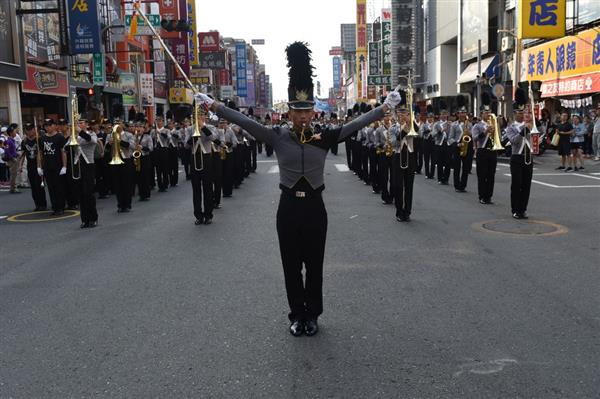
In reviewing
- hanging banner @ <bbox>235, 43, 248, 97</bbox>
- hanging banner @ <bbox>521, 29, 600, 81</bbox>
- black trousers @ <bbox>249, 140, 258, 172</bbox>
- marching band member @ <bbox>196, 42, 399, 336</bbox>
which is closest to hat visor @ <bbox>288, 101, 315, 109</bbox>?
marching band member @ <bbox>196, 42, 399, 336</bbox>

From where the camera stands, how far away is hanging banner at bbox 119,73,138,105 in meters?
34.6

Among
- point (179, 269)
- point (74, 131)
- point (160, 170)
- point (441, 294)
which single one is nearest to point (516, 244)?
point (441, 294)

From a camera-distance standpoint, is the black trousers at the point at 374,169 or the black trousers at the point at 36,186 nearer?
the black trousers at the point at 36,186

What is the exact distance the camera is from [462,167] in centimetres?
1522

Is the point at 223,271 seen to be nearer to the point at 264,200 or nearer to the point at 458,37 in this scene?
the point at 264,200

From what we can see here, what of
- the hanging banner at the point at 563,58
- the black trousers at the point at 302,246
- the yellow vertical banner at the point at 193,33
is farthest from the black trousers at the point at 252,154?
the yellow vertical banner at the point at 193,33

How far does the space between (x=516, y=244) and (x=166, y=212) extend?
6.96 meters

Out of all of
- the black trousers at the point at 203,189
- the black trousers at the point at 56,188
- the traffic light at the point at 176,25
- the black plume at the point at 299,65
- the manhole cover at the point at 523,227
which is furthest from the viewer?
the black trousers at the point at 56,188

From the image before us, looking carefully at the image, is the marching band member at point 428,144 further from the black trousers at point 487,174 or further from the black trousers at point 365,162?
the black trousers at point 487,174

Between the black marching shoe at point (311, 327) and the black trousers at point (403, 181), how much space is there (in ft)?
19.1

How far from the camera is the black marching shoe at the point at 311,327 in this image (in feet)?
16.5

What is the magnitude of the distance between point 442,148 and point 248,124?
12827 mm

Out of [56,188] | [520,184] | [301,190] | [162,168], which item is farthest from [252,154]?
[301,190]

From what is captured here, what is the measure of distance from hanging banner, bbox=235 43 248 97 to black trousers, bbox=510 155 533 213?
315 feet
